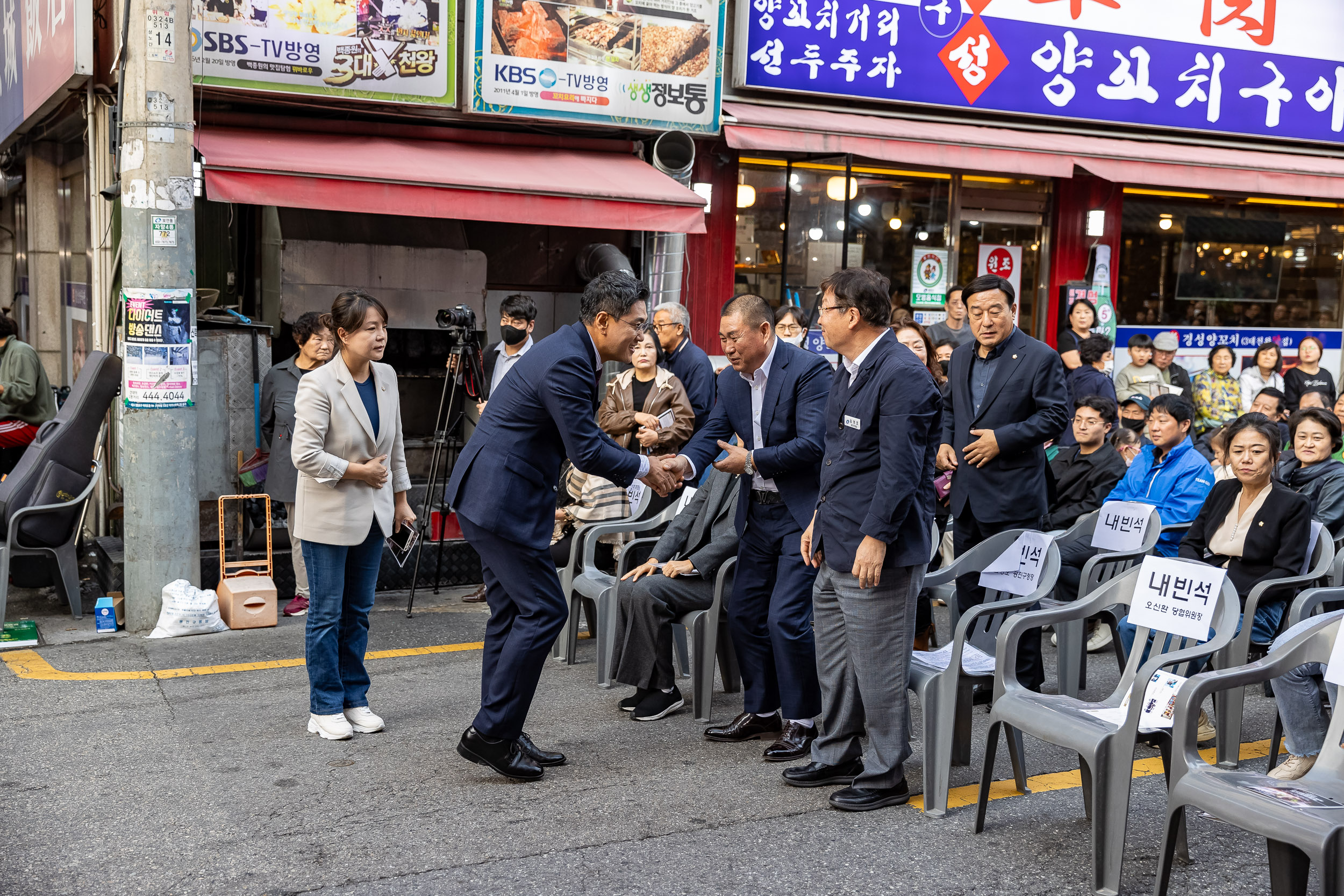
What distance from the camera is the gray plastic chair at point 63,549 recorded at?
6.94 meters

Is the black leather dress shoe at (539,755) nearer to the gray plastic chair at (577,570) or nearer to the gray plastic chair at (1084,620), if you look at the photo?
the gray plastic chair at (577,570)

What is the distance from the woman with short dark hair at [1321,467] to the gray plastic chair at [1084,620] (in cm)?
74

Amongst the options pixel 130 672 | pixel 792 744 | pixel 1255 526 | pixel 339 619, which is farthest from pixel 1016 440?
pixel 130 672

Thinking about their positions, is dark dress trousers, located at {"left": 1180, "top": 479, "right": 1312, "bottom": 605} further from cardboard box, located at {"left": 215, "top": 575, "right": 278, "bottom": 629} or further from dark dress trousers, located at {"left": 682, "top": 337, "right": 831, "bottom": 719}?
cardboard box, located at {"left": 215, "top": 575, "right": 278, "bottom": 629}

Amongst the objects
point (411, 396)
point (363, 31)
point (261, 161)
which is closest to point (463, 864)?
point (261, 161)

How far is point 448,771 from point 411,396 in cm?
656

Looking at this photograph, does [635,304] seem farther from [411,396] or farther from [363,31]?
[411,396]

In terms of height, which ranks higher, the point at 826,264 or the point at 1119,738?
the point at 826,264

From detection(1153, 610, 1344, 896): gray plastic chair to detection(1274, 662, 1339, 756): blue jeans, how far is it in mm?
652

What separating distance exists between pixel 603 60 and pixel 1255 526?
20.0 feet

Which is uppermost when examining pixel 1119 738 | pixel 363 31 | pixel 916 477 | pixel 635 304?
pixel 363 31

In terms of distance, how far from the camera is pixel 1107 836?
12.3 feet

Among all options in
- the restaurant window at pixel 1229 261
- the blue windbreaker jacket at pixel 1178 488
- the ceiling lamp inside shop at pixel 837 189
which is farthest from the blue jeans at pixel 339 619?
the restaurant window at pixel 1229 261

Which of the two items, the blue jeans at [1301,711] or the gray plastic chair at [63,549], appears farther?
the gray plastic chair at [63,549]
